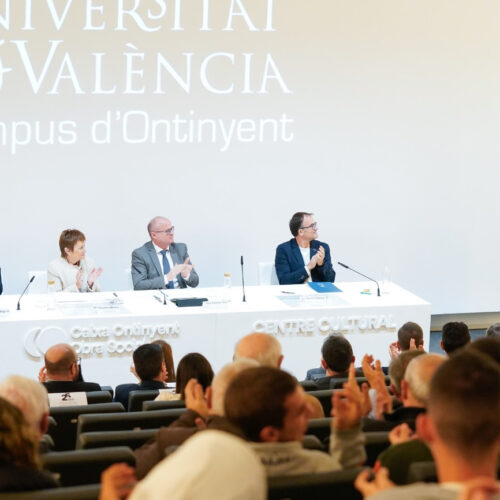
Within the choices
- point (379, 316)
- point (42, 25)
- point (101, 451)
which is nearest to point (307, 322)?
point (379, 316)

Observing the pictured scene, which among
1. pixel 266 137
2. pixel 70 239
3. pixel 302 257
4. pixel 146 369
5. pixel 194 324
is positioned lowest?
pixel 146 369

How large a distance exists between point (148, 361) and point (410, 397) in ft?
6.69

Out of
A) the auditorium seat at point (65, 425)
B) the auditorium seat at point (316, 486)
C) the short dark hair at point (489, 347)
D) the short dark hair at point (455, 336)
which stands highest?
the short dark hair at point (489, 347)

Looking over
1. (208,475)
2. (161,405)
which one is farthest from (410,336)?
(208,475)

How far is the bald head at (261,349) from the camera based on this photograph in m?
3.99

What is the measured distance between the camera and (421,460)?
2584 millimetres

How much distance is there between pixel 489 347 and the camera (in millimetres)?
3438

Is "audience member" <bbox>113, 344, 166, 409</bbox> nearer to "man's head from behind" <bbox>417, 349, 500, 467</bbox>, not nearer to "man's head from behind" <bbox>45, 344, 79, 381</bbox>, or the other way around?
"man's head from behind" <bbox>45, 344, 79, 381</bbox>

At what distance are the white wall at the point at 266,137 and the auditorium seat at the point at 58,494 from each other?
243 inches

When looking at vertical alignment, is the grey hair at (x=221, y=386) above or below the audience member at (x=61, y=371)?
above

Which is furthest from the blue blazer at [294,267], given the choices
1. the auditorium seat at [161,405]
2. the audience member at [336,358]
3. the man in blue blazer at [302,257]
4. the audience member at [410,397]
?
the audience member at [410,397]

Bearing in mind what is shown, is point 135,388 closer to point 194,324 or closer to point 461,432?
point 194,324

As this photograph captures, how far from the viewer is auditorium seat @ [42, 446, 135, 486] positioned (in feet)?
9.55

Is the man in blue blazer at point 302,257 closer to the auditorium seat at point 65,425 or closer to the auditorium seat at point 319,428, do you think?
the auditorium seat at point 65,425
